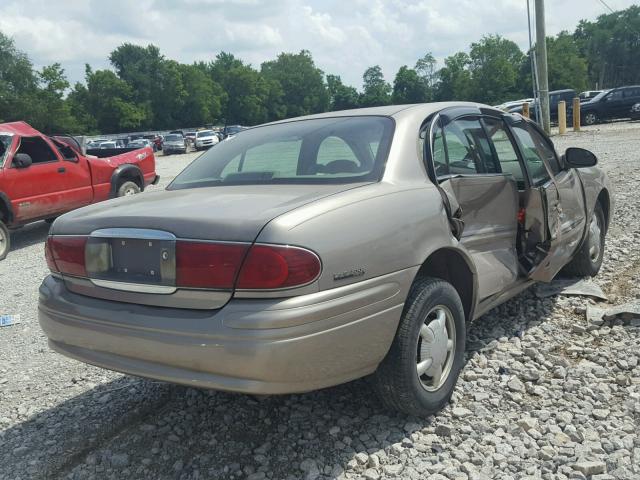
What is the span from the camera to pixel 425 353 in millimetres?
2947

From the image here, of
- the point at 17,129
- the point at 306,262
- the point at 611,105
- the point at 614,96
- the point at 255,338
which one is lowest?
the point at 611,105

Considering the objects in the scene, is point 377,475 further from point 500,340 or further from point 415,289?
point 500,340

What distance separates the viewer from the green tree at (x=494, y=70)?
256 ft

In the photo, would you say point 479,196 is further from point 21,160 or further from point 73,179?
point 73,179

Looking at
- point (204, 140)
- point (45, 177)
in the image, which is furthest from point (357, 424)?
point (204, 140)

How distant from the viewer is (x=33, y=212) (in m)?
9.02

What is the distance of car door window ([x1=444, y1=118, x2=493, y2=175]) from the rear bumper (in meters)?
1.00

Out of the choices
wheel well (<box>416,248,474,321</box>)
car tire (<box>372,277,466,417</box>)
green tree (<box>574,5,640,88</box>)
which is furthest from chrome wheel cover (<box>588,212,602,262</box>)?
green tree (<box>574,5,640,88</box>)

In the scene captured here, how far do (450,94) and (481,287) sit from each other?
93816 mm

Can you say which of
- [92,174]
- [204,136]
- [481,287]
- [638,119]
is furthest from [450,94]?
[481,287]

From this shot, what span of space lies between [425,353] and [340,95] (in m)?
131

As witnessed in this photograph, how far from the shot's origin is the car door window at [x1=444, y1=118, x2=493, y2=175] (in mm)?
3455

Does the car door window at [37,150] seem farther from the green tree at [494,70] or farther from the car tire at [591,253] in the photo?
the green tree at [494,70]

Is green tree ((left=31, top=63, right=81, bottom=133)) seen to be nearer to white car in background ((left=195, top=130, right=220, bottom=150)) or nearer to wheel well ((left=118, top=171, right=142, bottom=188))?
white car in background ((left=195, top=130, right=220, bottom=150))
